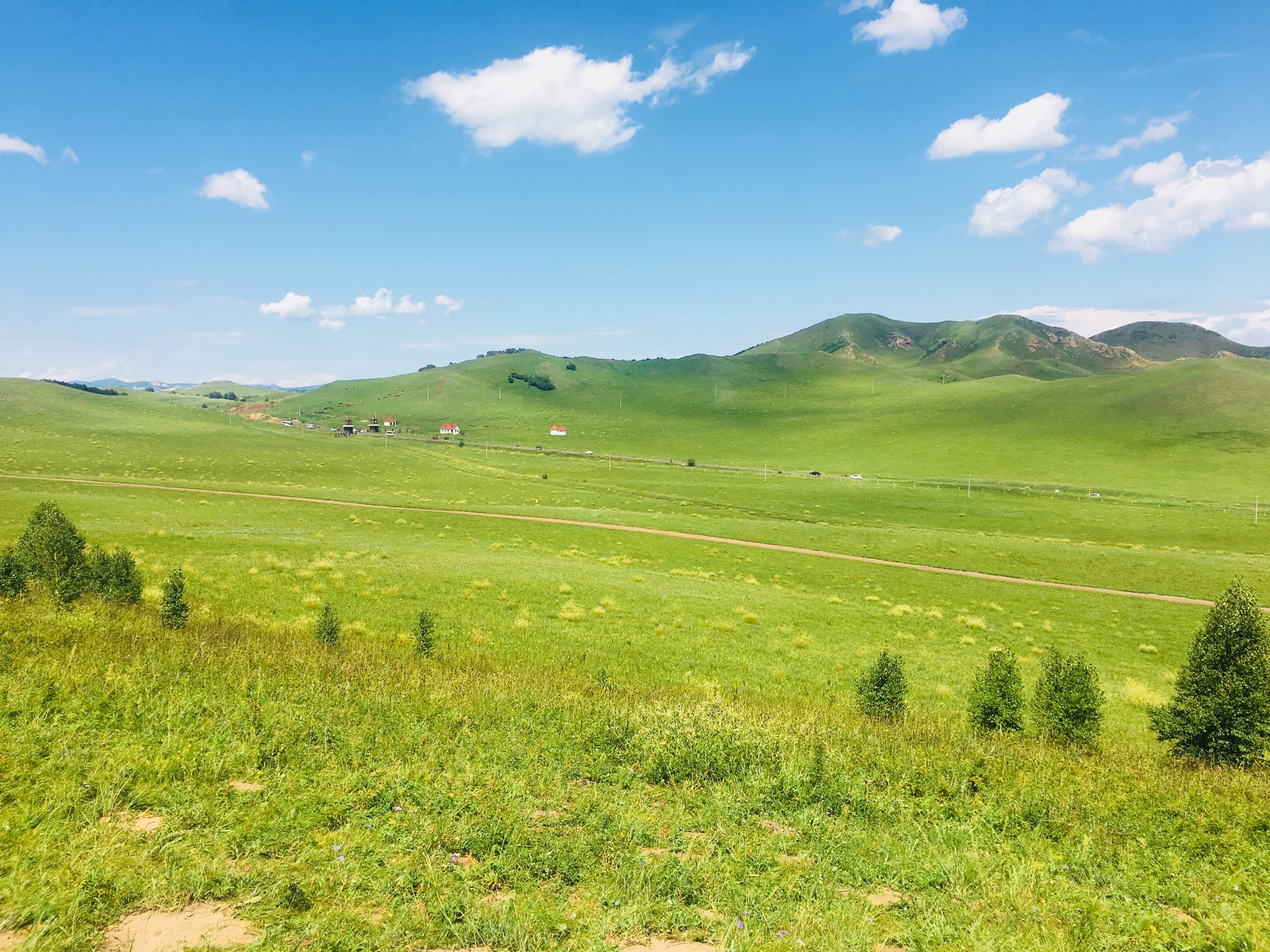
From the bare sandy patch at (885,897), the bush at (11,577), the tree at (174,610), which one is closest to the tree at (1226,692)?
the bare sandy patch at (885,897)

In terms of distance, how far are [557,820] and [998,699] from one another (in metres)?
12.1

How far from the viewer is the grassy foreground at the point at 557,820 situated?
6492 mm

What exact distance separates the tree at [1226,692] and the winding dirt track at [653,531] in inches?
1319

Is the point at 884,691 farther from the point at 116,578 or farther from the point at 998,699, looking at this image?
the point at 116,578

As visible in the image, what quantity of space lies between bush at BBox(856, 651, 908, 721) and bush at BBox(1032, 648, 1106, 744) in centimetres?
315

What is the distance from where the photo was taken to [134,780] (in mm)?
8094

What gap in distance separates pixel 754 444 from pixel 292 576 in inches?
6621

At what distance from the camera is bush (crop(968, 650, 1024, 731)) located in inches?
584

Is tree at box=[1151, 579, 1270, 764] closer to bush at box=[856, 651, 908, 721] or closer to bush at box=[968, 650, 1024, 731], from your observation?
bush at box=[968, 650, 1024, 731]

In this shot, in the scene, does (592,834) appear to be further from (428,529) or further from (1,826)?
(428,529)

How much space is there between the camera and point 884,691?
15641mm

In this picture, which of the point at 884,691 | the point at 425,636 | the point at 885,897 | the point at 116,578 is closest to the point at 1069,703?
the point at 884,691

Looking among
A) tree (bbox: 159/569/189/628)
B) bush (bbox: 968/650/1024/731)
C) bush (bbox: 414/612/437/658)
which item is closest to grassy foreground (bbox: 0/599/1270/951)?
bush (bbox: 968/650/1024/731)

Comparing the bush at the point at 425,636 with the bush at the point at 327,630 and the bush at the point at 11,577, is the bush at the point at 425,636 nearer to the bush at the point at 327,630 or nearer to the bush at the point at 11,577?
the bush at the point at 327,630
